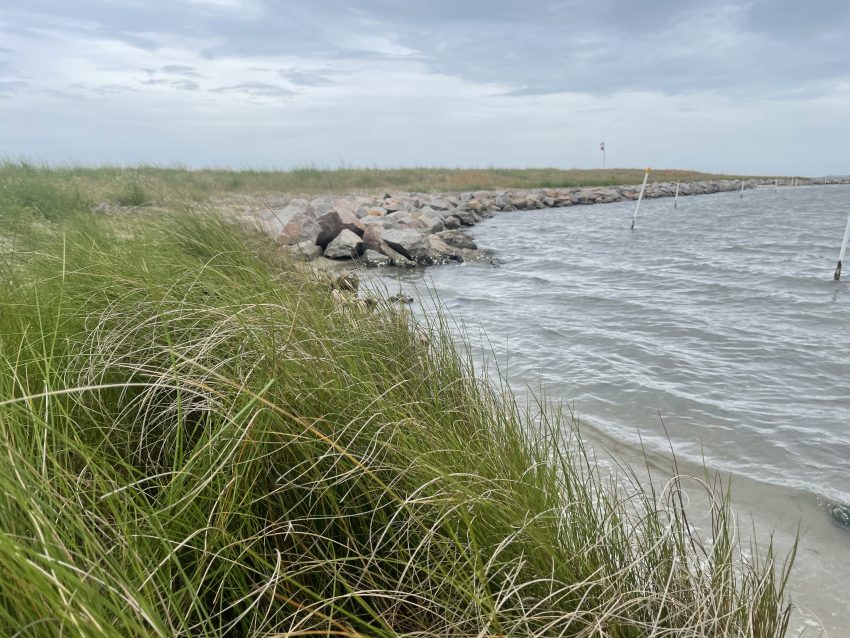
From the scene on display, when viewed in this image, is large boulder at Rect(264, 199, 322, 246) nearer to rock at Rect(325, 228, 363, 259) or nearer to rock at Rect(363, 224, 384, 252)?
rock at Rect(325, 228, 363, 259)

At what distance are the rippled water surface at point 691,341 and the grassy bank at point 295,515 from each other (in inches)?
61.1

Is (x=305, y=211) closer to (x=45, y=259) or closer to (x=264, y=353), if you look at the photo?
(x=45, y=259)

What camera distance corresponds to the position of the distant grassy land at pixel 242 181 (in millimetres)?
10491

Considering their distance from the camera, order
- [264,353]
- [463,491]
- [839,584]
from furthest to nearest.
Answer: [839,584] < [264,353] < [463,491]

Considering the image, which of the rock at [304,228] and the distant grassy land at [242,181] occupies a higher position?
the distant grassy land at [242,181]

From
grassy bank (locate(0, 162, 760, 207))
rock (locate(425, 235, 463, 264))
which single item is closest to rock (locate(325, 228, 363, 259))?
rock (locate(425, 235, 463, 264))

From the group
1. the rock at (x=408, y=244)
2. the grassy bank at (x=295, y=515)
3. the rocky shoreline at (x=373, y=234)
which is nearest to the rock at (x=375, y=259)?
the rocky shoreline at (x=373, y=234)

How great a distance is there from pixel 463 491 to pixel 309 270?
2626mm

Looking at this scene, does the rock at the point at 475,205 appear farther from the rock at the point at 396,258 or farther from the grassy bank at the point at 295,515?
the grassy bank at the point at 295,515

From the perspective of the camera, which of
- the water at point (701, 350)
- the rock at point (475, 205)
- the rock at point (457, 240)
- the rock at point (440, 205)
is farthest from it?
the rock at point (475, 205)

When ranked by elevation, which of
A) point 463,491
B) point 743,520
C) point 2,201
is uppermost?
point 2,201

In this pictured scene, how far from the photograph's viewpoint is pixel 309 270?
390 centimetres

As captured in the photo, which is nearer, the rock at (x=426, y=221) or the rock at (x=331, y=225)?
the rock at (x=331, y=225)

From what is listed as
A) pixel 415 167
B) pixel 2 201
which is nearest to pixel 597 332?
pixel 2 201
